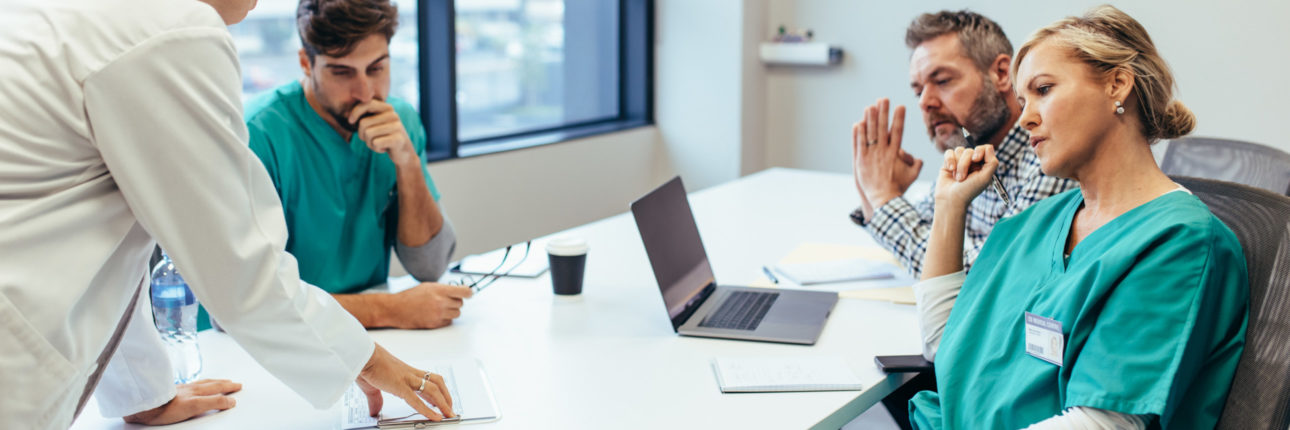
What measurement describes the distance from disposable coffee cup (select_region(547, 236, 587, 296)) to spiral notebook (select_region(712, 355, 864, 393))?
43 cm

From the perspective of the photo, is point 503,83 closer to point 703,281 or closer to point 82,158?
point 703,281

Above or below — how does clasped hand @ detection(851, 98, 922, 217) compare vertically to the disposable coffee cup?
above

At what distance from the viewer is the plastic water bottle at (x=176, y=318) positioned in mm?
1480

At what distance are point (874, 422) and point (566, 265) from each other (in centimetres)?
63

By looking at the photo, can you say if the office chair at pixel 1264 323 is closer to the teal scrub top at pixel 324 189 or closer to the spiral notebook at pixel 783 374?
the spiral notebook at pixel 783 374

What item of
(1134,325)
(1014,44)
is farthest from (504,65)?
(1134,325)

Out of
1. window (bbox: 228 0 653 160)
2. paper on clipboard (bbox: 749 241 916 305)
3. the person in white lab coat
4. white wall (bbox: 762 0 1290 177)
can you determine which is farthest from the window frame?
the person in white lab coat

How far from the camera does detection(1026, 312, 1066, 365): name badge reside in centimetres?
127

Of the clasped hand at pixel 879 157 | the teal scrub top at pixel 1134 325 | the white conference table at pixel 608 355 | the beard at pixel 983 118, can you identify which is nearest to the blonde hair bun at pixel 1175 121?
the teal scrub top at pixel 1134 325

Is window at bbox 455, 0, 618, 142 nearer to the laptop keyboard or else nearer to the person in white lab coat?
the laptop keyboard

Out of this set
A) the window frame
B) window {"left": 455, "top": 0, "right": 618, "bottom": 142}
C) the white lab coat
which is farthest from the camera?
window {"left": 455, "top": 0, "right": 618, "bottom": 142}

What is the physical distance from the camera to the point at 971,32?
214cm

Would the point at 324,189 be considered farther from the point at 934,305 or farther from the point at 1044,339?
the point at 1044,339

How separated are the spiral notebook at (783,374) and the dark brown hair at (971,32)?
0.88 meters
